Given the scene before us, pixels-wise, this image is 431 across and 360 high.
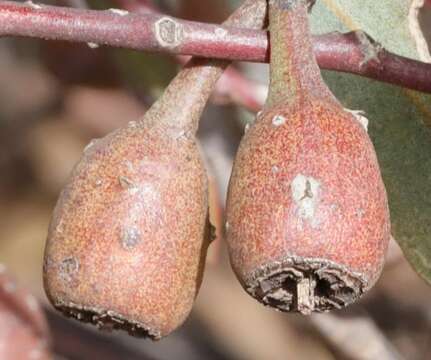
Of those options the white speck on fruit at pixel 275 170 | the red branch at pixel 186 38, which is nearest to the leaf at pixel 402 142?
the red branch at pixel 186 38

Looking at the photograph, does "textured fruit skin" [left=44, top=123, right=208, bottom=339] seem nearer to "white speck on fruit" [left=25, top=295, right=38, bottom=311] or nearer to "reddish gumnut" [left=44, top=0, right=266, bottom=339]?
"reddish gumnut" [left=44, top=0, right=266, bottom=339]

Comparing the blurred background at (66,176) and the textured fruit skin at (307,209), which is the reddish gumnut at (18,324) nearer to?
the blurred background at (66,176)

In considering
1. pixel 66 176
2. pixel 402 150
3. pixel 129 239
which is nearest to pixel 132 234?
pixel 129 239

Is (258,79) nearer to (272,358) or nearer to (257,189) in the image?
(272,358)

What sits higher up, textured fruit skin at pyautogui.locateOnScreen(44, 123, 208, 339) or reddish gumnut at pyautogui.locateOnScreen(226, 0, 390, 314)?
reddish gumnut at pyautogui.locateOnScreen(226, 0, 390, 314)

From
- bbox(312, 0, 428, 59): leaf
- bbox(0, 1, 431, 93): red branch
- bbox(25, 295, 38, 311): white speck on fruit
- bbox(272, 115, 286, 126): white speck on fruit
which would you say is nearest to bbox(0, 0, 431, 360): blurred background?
bbox(25, 295, 38, 311): white speck on fruit

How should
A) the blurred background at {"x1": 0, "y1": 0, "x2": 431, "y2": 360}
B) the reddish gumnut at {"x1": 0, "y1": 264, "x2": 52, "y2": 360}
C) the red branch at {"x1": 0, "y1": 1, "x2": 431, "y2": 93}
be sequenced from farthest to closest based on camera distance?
the blurred background at {"x1": 0, "y1": 0, "x2": 431, "y2": 360} < the reddish gumnut at {"x1": 0, "y1": 264, "x2": 52, "y2": 360} < the red branch at {"x1": 0, "y1": 1, "x2": 431, "y2": 93}
